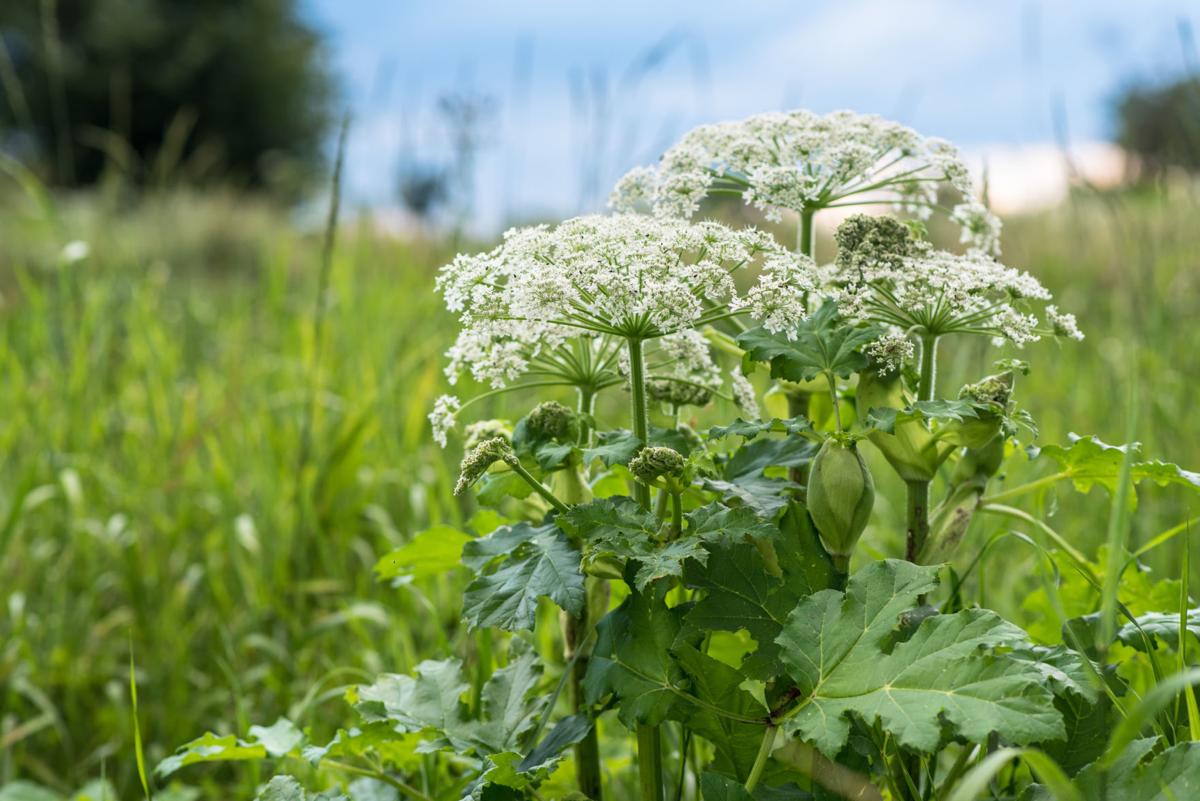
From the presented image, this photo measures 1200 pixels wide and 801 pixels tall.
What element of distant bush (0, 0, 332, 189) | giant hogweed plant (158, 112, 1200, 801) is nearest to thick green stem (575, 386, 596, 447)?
giant hogweed plant (158, 112, 1200, 801)

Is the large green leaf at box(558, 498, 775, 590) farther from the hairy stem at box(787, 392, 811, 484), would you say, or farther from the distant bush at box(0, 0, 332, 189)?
the distant bush at box(0, 0, 332, 189)

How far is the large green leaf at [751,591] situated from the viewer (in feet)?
3.93

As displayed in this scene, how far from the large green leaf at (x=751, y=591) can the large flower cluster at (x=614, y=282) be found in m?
0.26

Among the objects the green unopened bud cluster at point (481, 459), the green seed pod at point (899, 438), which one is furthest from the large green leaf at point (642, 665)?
the green seed pod at point (899, 438)

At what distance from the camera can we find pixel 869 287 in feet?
4.34

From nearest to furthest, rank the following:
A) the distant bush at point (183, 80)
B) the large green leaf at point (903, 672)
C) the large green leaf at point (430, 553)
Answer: the large green leaf at point (903, 672) → the large green leaf at point (430, 553) → the distant bush at point (183, 80)

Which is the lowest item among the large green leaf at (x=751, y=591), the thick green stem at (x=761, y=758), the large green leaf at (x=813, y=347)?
the thick green stem at (x=761, y=758)

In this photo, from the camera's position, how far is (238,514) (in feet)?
9.78

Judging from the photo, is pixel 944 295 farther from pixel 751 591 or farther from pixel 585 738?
pixel 585 738

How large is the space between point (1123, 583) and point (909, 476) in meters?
0.42

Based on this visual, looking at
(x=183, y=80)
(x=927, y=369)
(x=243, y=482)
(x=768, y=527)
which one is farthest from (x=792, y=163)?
(x=183, y=80)

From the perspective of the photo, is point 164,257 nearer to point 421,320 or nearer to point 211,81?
point 421,320

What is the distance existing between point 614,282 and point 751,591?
1.24 ft

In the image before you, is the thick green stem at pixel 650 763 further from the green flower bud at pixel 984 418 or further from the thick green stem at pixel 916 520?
the green flower bud at pixel 984 418
